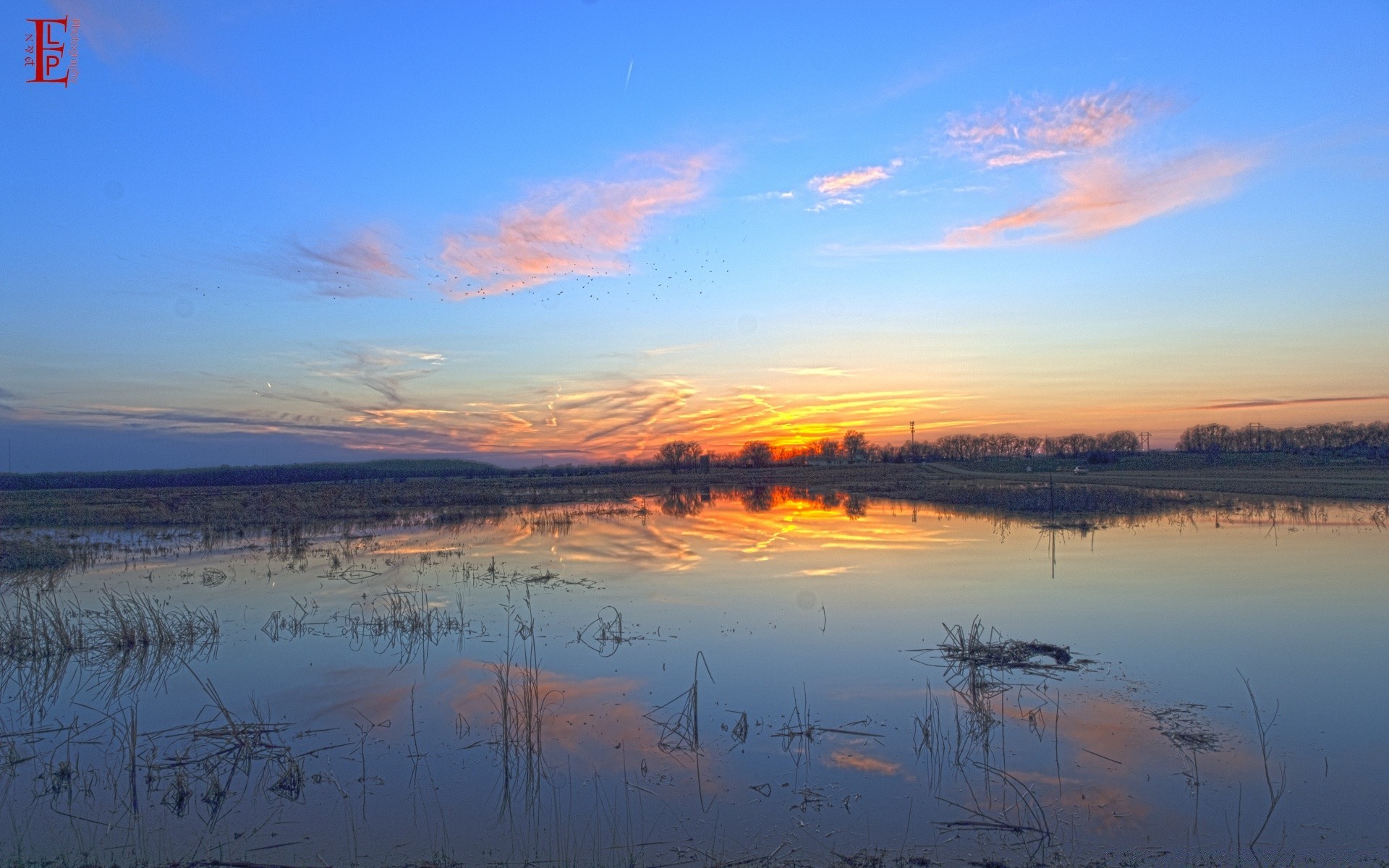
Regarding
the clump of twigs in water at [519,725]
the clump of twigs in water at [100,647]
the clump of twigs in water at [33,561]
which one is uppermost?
the clump of twigs in water at [33,561]

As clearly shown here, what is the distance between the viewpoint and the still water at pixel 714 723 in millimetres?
5977

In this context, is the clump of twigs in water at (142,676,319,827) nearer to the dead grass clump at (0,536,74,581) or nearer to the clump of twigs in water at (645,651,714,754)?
the clump of twigs in water at (645,651,714,754)

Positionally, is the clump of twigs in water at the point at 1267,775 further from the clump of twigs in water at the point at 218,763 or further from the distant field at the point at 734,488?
the distant field at the point at 734,488

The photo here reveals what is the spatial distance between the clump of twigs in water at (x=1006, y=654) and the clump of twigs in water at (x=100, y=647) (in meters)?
10.7

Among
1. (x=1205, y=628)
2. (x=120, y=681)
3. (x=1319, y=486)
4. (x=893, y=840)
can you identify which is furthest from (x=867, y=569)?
(x=1319, y=486)

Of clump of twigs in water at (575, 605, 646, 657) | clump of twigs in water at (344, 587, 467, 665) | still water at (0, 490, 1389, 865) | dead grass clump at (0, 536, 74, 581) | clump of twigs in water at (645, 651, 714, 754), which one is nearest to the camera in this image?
still water at (0, 490, 1389, 865)

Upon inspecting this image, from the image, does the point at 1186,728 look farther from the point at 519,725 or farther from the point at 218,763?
the point at 218,763

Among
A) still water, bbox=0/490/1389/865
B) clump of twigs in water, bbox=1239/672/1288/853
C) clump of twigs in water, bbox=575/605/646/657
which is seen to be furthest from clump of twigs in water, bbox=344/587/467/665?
clump of twigs in water, bbox=1239/672/1288/853

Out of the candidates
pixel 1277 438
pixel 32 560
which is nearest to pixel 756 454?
pixel 1277 438

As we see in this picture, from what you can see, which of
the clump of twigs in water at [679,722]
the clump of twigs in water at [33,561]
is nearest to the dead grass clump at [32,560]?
the clump of twigs in water at [33,561]

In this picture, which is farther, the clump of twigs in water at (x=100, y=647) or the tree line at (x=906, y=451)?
the tree line at (x=906, y=451)

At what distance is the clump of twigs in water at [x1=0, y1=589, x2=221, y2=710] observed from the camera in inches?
404

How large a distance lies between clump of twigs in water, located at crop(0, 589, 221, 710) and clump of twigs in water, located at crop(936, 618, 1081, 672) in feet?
35.0

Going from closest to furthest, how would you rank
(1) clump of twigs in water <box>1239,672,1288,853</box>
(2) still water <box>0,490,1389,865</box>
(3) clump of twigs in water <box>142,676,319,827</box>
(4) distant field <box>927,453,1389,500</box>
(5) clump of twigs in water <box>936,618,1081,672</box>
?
(1) clump of twigs in water <box>1239,672,1288,853</box> < (2) still water <box>0,490,1389,865</box> < (3) clump of twigs in water <box>142,676,319,827</box> < (5) clump of twigs in water <box>936,618,1081,672</box> < (4) distant field <box>927,453,1389,500</box>
